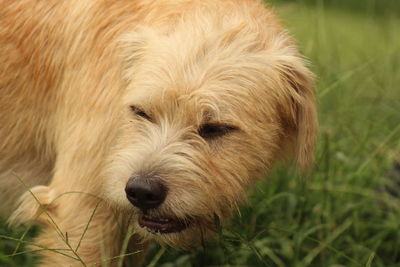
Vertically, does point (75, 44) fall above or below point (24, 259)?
above

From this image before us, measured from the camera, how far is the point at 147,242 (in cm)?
394

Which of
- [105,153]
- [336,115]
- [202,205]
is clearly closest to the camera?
[202,205]

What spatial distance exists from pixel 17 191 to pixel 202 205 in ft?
4.82

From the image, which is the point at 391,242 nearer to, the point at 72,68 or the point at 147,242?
the point at 147,242

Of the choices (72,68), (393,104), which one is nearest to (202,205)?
(72,68)

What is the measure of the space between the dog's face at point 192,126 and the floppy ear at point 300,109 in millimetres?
45

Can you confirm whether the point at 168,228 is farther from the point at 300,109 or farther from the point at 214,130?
the point at 300,109

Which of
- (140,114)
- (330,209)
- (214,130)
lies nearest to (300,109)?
(214,130)

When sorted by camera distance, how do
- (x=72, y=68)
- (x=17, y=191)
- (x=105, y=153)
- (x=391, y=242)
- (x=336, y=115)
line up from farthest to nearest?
(x=336, y=115)
(x=391, y=242)
(x=17, y=191)
(x=72, y=68)
(x=105, y=153)

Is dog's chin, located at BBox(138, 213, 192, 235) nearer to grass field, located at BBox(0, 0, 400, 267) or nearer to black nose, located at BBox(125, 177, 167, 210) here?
black nose, located at BBox(125, 177, 167, 210)

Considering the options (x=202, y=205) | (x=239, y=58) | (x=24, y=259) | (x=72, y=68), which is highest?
(x=239, y=58)

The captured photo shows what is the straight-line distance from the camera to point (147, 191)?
3.18 m

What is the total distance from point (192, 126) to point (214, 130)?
12 cm

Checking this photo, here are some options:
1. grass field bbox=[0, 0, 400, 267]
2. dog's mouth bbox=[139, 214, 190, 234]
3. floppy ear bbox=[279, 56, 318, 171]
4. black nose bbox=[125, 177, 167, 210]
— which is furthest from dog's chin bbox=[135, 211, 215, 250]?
floppy ear bbox=[279, 56, 318, 171]
